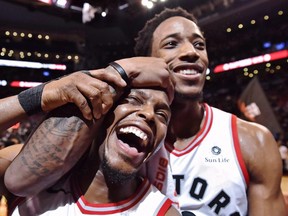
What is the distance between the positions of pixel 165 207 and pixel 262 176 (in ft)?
2.13

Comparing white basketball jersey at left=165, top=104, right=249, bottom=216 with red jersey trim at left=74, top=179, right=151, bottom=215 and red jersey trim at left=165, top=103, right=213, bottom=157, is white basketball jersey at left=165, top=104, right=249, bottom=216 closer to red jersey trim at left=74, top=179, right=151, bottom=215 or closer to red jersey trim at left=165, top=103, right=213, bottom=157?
red jersey trim at left=165, top=103, right=213, bottom=157

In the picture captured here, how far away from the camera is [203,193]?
1.86 metres

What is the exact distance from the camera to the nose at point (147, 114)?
1401 millimetres

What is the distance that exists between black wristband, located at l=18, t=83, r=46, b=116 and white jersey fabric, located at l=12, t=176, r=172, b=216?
1.21 ft

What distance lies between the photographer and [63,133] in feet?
4.20

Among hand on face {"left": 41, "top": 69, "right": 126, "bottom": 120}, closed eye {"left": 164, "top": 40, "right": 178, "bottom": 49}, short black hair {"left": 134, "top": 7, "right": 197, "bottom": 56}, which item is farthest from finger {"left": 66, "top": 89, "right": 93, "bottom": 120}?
short black hair {"left": 134, "top": 7, "right": 197, "bottom": 56}

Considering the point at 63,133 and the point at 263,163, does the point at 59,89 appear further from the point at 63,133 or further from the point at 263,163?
the point at 263,163

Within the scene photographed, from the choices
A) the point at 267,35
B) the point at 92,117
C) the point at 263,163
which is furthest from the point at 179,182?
the point at 267,35

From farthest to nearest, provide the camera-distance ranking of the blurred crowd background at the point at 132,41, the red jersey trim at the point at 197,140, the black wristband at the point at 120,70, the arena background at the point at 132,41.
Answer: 1. the blurred crowd background at the point at 132,41
2. the arena background at the point at 132,41
3. the red jersey trim at the point at 197,140
4. the black wristband at the point at 120,70

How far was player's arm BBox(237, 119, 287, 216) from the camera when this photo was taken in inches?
74.3

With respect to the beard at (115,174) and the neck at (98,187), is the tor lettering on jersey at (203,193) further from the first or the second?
the beard at (115,174)

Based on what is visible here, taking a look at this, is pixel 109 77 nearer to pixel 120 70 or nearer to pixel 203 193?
pixel 120 70

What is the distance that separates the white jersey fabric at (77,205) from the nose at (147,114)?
0.34 metres

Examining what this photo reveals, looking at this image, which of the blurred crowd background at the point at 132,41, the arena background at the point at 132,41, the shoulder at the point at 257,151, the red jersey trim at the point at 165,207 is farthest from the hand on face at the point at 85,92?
the blurred crowd background at the point at 132,41
